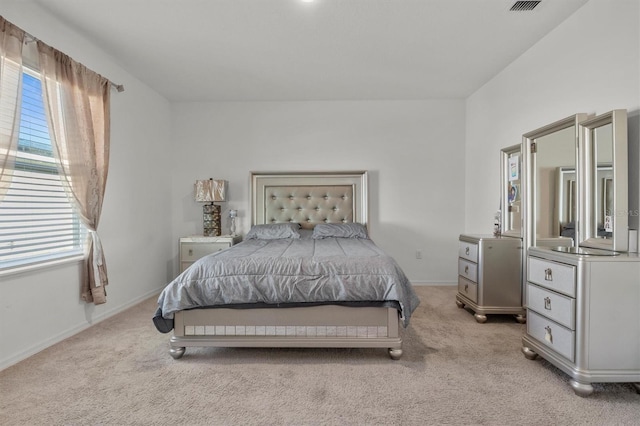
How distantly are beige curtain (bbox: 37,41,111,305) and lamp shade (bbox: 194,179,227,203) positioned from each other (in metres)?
1.27

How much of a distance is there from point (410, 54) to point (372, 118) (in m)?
1.30

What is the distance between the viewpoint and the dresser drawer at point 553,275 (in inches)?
73.4

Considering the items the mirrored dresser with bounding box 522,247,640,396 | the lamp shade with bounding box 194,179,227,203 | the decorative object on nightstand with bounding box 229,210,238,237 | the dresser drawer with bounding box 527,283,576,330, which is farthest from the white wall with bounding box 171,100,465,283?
the mirrored dresser with bounding box 522,247,640,396

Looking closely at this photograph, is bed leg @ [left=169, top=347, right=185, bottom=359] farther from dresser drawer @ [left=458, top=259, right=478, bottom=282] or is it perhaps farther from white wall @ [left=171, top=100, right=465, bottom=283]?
dresser drawer @ [left=458, top=259, right=478, bottom=282]

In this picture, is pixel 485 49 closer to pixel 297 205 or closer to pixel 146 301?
pixel 297 205

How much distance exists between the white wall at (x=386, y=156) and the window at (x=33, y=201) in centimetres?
203

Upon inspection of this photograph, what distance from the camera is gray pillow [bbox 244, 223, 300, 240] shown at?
150 inches

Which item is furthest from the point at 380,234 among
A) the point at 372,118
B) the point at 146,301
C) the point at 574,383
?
the point at 146,301

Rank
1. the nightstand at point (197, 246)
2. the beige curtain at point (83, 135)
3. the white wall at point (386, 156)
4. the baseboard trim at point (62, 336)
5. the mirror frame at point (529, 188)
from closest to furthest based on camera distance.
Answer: the baseboard trim at point (62, 336) → the beige curtain at point (83, 135) → the mirror frame at point (529, 188) → the nightstand at point (197, 246) → the white wall at point (386, 156)

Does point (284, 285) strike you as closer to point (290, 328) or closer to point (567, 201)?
point (290, 328)

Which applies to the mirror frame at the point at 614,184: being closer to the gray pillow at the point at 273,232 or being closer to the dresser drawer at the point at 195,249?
the gray pillow at the point at 273,232

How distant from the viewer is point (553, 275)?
79.0 inches

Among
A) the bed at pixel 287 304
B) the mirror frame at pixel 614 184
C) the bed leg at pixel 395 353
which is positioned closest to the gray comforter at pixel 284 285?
the bed at pixel 287 304

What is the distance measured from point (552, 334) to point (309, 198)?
9.76 feet
